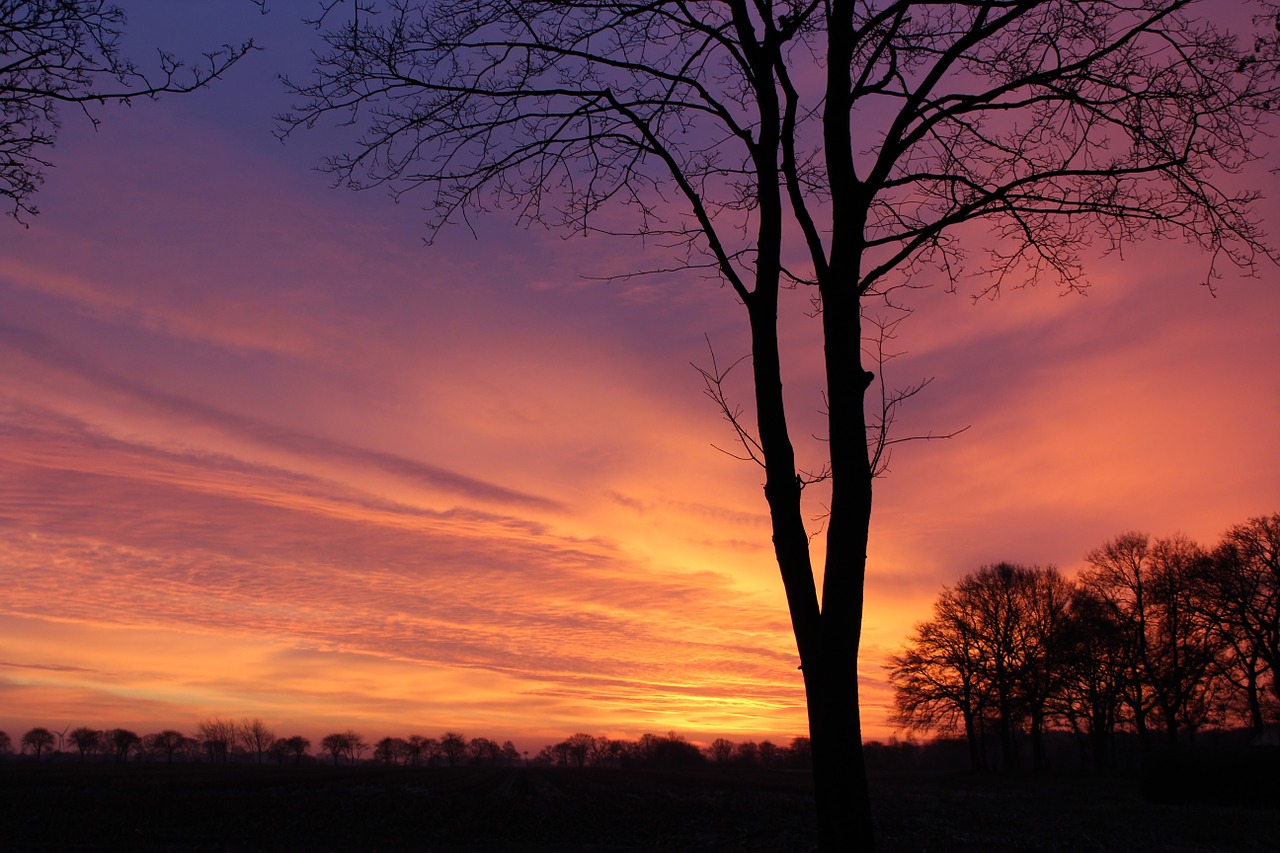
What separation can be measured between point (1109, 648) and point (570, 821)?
128ft

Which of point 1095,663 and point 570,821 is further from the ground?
point 1095,663

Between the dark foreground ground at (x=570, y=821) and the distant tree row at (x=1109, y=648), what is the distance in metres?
17.0

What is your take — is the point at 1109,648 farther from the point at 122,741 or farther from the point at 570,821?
the point at 122,741

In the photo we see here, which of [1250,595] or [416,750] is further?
[416,750]

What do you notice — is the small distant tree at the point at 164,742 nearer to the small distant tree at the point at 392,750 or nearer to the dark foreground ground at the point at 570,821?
the small distant tree at the point at 392,750

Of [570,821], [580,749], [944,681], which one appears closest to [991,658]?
[944,681]

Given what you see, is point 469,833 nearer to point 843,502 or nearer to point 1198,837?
point 1198,837

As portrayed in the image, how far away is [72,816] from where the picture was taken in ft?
74.0

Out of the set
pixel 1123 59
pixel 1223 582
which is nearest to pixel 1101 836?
pixel 1123 59

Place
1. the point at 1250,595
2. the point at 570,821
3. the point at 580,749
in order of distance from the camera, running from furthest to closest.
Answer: the point at 580,749
the point at 1250,595
the point at 570,821

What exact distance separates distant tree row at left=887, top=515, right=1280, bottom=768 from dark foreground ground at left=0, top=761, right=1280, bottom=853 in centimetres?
1695

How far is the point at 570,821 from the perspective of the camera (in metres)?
23.1

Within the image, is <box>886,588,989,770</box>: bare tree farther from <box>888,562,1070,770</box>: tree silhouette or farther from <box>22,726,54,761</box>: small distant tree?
<box>22,726,54,761</box>: small distant tree

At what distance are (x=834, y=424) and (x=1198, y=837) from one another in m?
19.4
